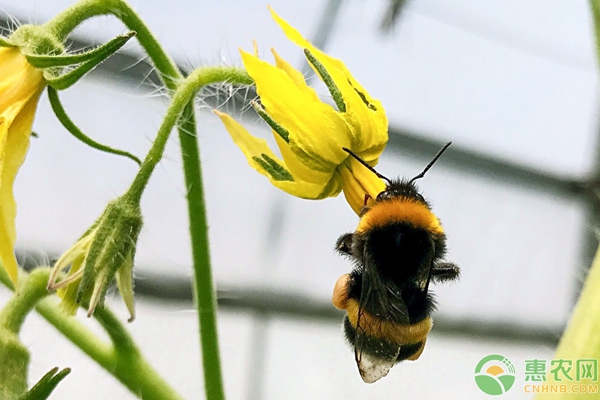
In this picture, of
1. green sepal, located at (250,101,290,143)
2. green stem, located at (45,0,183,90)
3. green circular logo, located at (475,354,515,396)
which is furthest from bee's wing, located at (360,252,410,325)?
green circular logo, located at (475,354,515,396)

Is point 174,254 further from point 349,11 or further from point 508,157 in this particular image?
point 508,157

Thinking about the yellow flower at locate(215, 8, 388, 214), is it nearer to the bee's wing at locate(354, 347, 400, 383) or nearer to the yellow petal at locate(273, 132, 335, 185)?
the yellow petal at locate(273, 132, 335, 185)

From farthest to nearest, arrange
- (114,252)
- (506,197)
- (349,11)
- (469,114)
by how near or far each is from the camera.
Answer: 1. (506,197)
2. (469,114)
3. (349,11)
4. (114,252)

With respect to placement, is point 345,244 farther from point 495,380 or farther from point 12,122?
point 495,380

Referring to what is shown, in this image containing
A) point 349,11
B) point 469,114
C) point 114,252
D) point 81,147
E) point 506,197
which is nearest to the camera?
point 114,252

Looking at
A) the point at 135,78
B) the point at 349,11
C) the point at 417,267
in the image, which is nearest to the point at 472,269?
the point at 349,11

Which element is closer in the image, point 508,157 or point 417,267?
point 417,267
